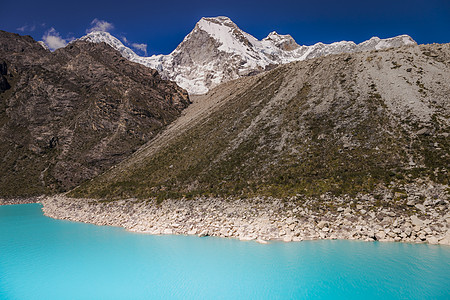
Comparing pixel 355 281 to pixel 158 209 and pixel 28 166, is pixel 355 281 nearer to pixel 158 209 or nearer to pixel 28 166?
pixel 158 209

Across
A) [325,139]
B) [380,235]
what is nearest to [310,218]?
[380,235]

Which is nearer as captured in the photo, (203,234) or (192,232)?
(203,234)

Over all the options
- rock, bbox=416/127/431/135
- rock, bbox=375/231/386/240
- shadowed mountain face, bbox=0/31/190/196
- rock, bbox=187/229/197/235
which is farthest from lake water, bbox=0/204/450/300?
shadowed mountain face, bbox=0/31/190/196

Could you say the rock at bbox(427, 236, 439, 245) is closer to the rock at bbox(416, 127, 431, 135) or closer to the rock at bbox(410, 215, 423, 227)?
the rock at bbox(410, 215, 423, 227)

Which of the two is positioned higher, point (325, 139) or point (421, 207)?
point (325, 139)

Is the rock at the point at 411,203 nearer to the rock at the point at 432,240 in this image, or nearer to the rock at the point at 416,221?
the rock at the point at 416,221

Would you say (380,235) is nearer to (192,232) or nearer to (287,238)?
(287,238)

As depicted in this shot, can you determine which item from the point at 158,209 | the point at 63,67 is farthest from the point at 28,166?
the point at 158,209
